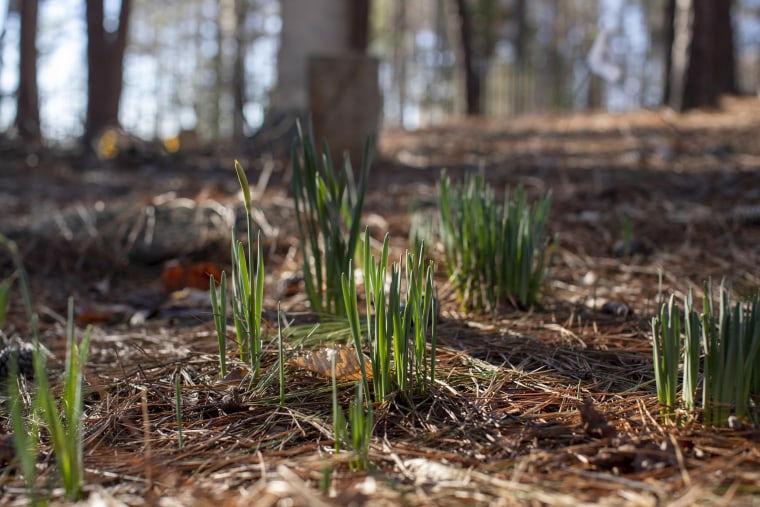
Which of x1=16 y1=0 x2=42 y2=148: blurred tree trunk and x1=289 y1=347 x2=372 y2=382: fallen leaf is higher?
x1=16 y1=0 x2=42 y2=148: blurred tree trunk

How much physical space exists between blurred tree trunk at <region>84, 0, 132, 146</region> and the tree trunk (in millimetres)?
5910

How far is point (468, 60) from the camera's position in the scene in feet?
40.3

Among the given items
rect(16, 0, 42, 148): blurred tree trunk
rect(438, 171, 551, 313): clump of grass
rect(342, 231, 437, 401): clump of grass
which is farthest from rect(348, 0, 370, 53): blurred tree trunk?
rect(342, 231, 437, 401): clump of grass

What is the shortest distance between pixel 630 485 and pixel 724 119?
6724 mm

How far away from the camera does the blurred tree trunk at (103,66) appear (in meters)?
7.96

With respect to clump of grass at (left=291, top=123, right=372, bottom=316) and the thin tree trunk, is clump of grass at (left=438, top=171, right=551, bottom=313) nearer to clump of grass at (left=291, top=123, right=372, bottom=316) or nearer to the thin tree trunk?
clump of grass at (left=291, top=123, right=372, bottom=316)

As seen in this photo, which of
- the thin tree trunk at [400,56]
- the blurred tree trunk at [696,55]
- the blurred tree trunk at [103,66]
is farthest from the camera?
the thin tree trunk at [400,56]

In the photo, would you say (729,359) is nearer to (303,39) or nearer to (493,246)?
(493,246)

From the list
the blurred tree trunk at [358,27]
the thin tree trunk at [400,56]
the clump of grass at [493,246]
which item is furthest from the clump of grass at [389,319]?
the thin tree trunk at [400,56]

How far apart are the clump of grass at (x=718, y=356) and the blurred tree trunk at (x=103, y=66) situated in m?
7.77

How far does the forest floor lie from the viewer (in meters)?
0.95

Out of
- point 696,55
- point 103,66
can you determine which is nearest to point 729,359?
point 696,55

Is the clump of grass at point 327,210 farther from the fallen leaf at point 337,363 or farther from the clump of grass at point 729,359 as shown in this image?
the clump of grass at point 729,359

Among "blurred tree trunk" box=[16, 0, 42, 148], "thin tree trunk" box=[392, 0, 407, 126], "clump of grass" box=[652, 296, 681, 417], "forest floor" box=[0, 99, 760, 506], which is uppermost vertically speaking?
"thin tree trunk" box=[392, 0, 407, 126]
